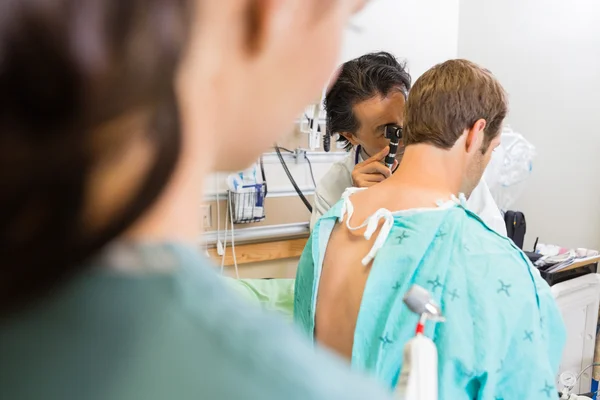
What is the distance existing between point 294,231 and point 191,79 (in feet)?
7.35

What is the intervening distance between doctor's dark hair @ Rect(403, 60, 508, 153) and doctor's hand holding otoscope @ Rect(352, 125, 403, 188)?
46 centimetres

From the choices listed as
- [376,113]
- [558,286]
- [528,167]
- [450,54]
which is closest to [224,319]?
[376,113]

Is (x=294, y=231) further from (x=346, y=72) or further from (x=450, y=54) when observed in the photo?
(x=450, y=54)

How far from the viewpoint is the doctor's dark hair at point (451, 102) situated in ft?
3.99

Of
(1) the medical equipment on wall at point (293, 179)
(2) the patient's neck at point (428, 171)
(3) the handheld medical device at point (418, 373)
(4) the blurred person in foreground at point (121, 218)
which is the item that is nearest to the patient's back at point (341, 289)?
(2) the patient's neck at point (428, 171)

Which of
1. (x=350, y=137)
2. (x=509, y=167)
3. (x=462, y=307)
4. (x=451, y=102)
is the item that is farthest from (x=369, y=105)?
(x=509, y=167)

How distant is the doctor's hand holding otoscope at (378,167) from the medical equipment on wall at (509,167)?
788mm

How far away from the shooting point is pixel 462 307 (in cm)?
97

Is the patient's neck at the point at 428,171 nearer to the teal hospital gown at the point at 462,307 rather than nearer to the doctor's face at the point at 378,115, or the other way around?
the teal hospital gown at the point at 462,307

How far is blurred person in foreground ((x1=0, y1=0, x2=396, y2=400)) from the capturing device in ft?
0.67

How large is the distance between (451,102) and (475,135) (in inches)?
4.4

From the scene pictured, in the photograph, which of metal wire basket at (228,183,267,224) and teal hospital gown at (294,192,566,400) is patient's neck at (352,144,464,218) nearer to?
teal hospital gown at (294,192,566,400)

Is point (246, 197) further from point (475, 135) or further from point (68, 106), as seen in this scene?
point (68, 106)

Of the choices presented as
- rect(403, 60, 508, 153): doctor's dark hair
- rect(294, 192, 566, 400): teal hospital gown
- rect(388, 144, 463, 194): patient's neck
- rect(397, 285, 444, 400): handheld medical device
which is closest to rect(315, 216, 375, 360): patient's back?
rect(294, 192, 566, 400): teal hospital gown
